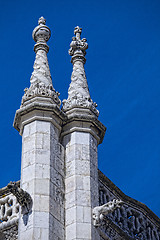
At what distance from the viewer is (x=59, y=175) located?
1312 cm

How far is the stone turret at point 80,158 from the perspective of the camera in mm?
12508

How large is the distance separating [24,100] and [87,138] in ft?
5.16

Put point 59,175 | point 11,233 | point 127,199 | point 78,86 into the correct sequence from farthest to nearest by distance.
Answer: point 127,199 < point 78,86 < point 11,233 < point 59,175

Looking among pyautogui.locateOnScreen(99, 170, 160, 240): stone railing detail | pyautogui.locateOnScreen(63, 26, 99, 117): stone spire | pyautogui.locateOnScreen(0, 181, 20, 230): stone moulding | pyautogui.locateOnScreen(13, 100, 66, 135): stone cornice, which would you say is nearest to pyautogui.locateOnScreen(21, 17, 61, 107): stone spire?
pyautogui.locateOnScreen(13, 100, 66, 135): stone cornice

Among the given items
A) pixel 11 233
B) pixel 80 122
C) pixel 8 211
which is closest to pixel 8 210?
pixel 8 211

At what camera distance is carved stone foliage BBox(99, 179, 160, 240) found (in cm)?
1436

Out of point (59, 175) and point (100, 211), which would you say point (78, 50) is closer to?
point (59, 175)

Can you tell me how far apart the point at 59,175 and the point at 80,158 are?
60cm

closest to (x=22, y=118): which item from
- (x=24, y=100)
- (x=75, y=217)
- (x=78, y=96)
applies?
(x=24, y=100)

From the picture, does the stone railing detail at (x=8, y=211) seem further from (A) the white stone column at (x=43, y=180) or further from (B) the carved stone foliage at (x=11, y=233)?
(A) the white stone column at (x=43, y=180)

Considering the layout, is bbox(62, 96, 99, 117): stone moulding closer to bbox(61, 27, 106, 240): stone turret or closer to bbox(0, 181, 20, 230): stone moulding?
bbox(61, 27, 106, 240): stone turret

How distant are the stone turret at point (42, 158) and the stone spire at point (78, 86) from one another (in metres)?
0.40

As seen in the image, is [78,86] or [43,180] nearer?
[43,180]

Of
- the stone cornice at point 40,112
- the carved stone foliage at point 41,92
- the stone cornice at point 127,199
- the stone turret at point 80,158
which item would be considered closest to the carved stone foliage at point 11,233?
the stone turret at point 80,158
